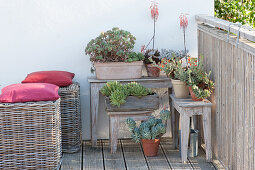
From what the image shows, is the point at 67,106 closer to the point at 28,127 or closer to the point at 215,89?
the point at 28,127

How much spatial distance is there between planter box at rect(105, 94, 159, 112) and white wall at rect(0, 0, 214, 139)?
60cm

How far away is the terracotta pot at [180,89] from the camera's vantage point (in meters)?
4.05

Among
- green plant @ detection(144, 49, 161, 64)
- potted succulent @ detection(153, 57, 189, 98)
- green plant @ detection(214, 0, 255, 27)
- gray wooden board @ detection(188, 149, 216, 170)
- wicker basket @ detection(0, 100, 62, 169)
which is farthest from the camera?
green plant @ detection(214, 0, 255, 27)

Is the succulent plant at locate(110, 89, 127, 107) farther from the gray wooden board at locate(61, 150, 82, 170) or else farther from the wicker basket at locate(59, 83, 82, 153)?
the gray wooden board at locate(61, 150, 82, 170)

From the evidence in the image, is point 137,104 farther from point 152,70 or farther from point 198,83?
point 198,83

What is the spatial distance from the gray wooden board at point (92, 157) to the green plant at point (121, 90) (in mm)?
507

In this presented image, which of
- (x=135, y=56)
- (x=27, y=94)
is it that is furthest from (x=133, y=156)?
(x=27, y=94)

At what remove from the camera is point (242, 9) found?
6305 millimetres

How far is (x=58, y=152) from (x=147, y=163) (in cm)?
76

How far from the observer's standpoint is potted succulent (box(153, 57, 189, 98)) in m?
3.98

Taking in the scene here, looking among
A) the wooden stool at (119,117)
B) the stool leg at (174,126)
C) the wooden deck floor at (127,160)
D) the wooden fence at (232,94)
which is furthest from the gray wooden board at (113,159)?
the wooden fence at (232,94)

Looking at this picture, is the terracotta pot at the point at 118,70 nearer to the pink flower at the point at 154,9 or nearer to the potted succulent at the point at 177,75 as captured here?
the potted succulent at the point at 177,75

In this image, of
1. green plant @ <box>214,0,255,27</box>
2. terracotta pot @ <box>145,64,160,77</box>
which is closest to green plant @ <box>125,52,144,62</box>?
terracotta pot @ <box>145,64,160,77</box>

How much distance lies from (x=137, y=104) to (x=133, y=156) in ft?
1.53
